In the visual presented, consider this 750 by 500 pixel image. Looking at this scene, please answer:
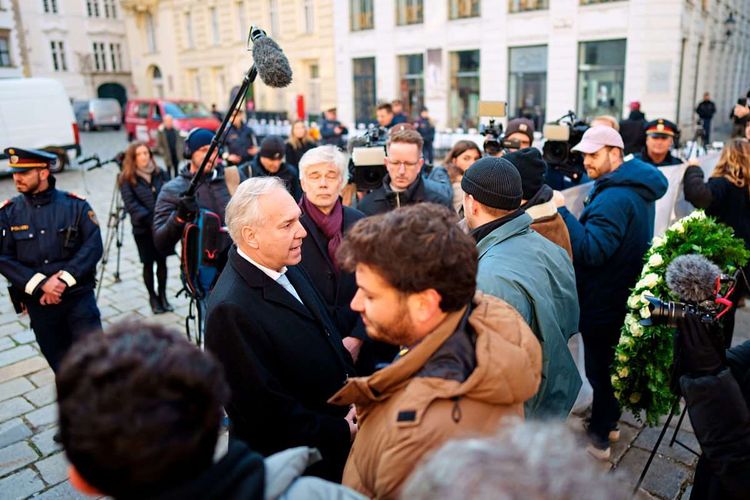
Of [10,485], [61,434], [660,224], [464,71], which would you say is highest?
[464,71]

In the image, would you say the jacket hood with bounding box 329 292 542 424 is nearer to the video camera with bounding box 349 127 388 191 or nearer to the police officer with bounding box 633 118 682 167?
the video camera with bounding box 349 127 388 191

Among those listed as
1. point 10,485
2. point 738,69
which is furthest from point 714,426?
point 738,69

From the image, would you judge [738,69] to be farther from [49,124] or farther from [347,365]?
[347,365]

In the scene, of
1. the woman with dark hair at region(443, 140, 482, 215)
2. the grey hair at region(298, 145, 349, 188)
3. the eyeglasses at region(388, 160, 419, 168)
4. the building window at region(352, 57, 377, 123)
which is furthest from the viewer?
the building window at region(352, 57, 377, 123)

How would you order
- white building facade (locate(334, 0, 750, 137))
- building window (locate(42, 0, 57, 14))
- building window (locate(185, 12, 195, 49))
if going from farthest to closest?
building window (locate(42, 0, 57, 14))
building window (locate(185, 12, 195, 49))
white building facade (locate(334, 0, 750, 137))

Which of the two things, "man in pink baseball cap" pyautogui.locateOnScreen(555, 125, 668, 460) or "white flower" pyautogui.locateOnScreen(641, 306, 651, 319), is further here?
"man in pink baseball cap" pyautogui.locateOnScreen(555, 125, 668, 460)

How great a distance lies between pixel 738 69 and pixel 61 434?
3505 centimetres

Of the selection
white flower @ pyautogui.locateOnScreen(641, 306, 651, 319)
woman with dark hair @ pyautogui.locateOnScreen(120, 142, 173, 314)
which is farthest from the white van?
white flower @ pyautogui.locateOnScreen(641, 306, 651, 319)

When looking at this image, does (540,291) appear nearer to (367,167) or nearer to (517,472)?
(517,472)

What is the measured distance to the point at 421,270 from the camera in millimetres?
1541

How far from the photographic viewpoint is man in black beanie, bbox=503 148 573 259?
116 inches

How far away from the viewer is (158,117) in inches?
827

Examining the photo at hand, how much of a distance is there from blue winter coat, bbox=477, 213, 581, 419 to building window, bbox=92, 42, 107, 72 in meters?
46.4

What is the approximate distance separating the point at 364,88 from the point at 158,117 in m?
8.86
